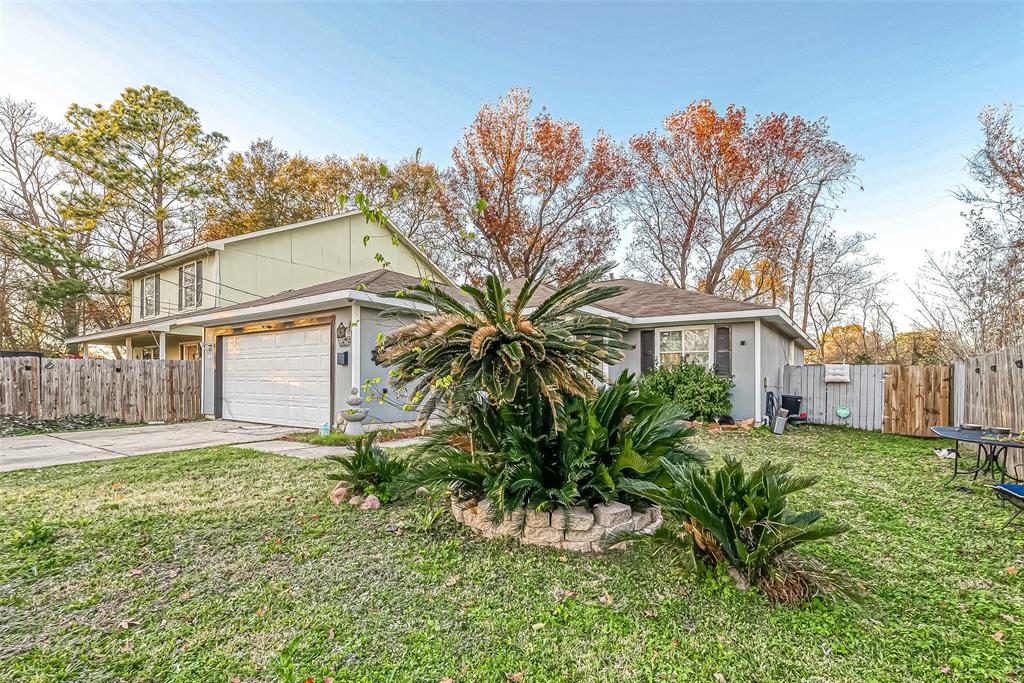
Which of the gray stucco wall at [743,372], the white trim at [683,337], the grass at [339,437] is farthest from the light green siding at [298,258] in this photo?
the gray stucco wall at [743,372]

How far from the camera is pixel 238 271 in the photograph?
41.2 feet

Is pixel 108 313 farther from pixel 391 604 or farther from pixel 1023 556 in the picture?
pixel 1023 556

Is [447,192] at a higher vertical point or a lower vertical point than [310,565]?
higher

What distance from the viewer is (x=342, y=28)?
9.48m

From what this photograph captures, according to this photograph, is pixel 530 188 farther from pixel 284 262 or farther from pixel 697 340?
pixel 697 340

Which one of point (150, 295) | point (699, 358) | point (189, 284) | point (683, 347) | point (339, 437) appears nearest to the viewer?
point (339, 437)

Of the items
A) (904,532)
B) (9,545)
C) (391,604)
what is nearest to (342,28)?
(9,545)

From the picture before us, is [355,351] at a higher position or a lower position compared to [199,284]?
lower

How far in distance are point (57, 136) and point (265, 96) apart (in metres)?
12.9

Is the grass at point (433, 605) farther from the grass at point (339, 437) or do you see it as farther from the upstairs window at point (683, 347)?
the upstairs window at point (683, 347)

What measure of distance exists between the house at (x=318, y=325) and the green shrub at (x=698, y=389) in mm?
520

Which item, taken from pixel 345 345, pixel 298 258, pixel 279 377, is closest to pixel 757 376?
pixel 345 345

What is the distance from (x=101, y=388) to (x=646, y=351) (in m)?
12.4

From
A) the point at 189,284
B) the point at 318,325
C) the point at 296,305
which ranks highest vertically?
the point at 189,284
